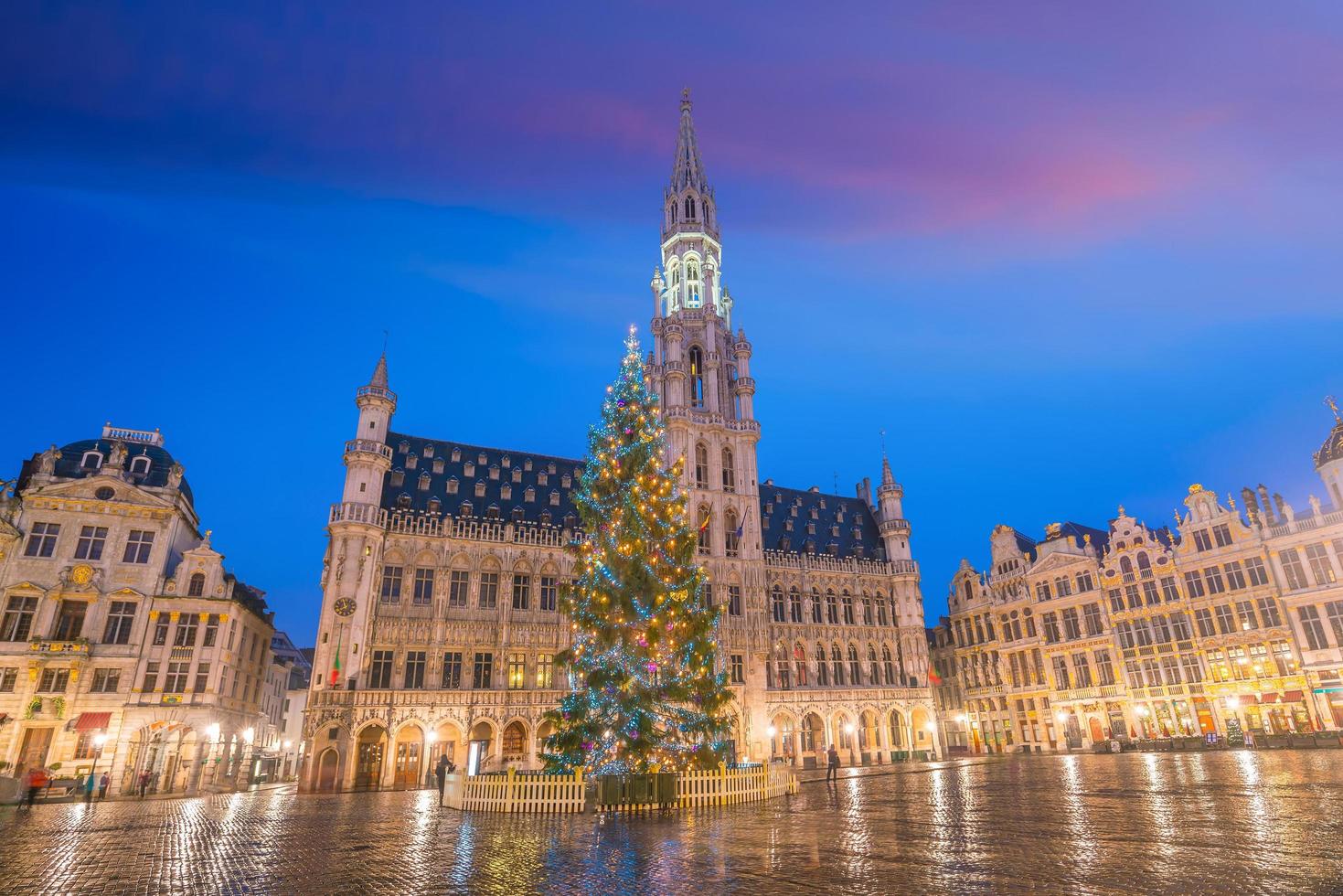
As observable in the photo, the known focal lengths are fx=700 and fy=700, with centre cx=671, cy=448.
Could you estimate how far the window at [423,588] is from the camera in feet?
137

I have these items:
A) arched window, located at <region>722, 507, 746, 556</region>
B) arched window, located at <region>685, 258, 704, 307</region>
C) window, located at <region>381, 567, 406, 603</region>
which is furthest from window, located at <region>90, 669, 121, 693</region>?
arched window, located at <region>685, 258, 704, 307</region>

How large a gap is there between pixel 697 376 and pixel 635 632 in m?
37.1

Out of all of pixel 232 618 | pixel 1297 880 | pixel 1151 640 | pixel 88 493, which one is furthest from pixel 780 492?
pixel 1297 880

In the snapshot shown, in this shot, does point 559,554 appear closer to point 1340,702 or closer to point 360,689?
point 360,689

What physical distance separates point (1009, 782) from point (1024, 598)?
3590 centimetres

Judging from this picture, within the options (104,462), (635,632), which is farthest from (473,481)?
(635,632)

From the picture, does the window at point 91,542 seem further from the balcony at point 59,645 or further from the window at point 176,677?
the window at point 176,677

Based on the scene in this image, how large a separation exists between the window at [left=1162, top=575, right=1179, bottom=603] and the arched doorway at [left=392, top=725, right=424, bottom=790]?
1949 inches

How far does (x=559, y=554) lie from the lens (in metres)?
46.0

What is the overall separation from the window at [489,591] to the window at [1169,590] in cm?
4538

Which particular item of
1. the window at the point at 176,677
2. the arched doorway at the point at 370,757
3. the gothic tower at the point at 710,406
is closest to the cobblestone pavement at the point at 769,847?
the window at the point at 176,677

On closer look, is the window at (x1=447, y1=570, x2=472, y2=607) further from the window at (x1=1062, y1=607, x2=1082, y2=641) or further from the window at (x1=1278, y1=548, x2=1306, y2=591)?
the window at (x1=1278, y1=548, x2=1306, y2=591)

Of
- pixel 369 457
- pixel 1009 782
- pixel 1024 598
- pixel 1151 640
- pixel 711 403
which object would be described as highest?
pixel 711 403

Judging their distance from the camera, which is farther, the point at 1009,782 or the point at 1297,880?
the point at 1009,782
